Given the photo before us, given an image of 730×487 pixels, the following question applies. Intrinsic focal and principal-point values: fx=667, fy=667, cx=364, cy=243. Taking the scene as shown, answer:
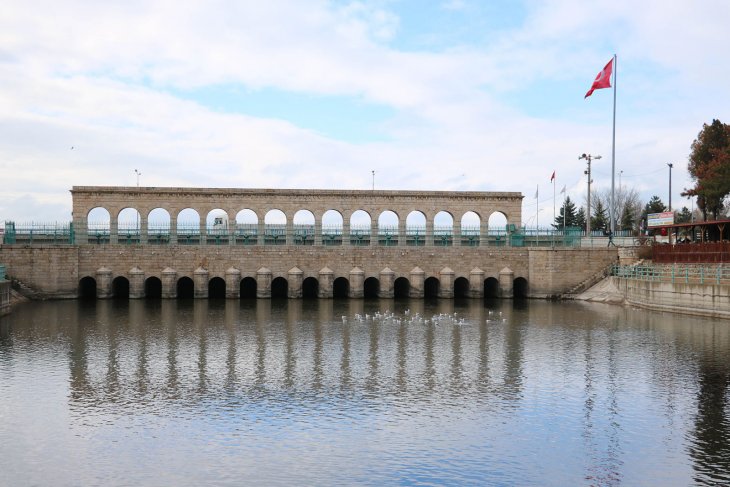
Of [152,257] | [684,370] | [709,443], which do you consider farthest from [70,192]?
[709,443]

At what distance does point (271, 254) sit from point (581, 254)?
78.3 ft

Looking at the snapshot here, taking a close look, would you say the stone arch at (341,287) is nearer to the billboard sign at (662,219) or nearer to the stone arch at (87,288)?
the stone arch at (87,288)

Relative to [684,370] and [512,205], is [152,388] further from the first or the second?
[512,205]

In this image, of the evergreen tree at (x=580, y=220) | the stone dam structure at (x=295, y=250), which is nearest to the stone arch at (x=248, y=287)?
the stone dam structure at (x=295, y=250)

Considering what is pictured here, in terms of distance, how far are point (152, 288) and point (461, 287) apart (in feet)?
84.8

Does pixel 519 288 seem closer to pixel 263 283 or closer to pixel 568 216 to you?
pixel 263 283

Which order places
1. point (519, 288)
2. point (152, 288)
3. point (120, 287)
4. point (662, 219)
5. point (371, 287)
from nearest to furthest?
1. point (662, 219)
2. point (120, 287)
3. point (519, 288)
4. point (152, 288)
5. point (371, 287)

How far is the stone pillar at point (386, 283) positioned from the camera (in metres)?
50.9

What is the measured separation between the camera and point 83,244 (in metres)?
50.6

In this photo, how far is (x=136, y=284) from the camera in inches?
1925

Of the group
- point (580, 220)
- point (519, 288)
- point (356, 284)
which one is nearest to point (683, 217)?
point (580, 220)

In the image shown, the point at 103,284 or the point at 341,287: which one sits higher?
the point at 103,284

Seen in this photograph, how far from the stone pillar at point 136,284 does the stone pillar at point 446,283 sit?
22.4 metres

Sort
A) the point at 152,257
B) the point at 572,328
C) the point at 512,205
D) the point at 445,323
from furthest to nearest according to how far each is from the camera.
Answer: the point at 512,205 → the point at 152,257 → the point at 445,323 → the point at 572,328
